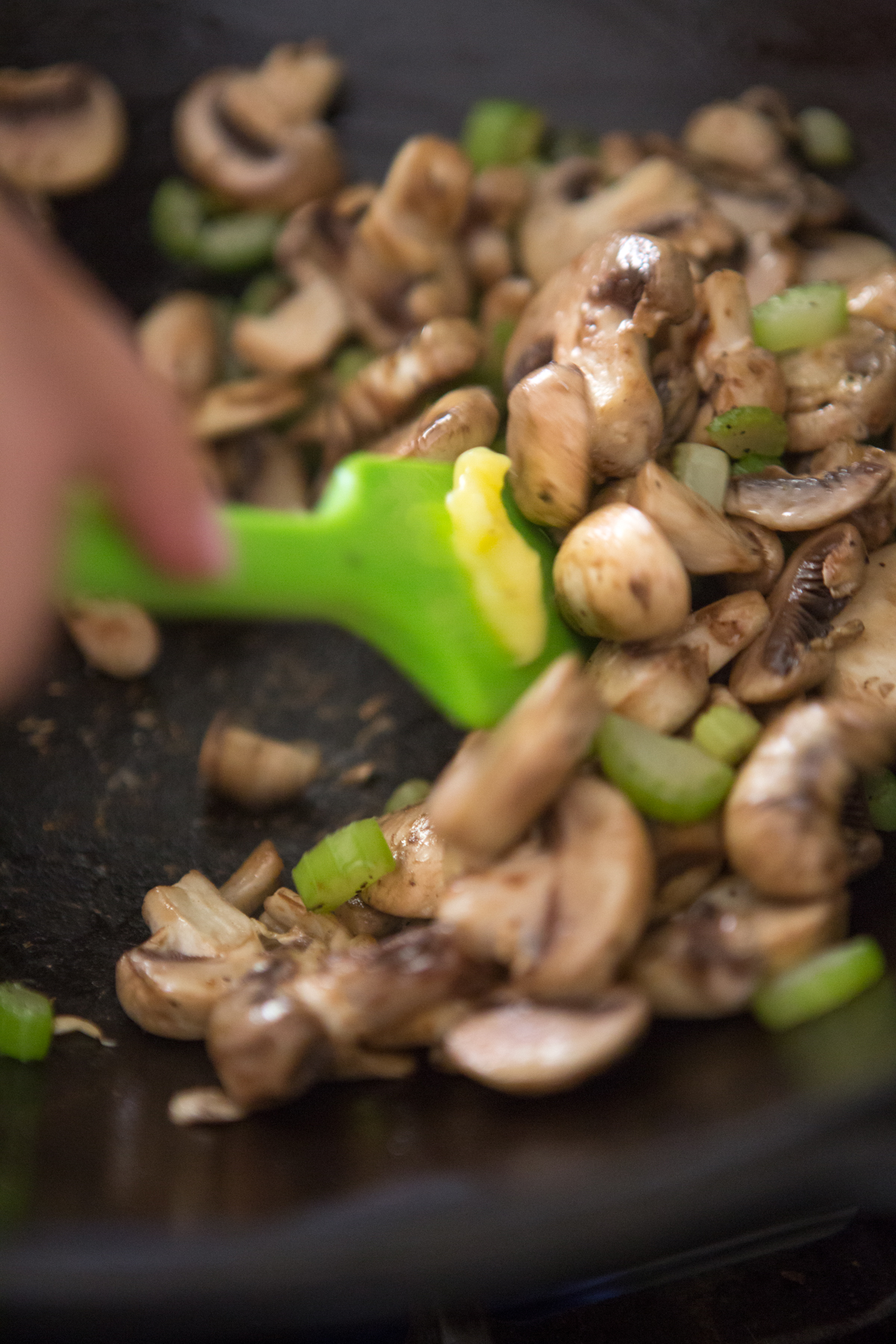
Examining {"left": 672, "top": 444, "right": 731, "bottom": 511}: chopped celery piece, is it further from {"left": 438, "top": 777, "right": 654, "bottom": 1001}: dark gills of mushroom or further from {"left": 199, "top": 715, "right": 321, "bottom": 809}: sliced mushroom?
{"left": 199, "top": 715, "right": 321, "bottom": 809}: sliced mushroom

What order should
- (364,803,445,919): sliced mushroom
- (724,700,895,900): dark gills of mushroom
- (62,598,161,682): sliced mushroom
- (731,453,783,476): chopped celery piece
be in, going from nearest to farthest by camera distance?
(724,700,895,900): dark gills of mushroom → (364,803,445,919): sliced mushroom → (731,453,783,476): chopped celery piece → (62,598,161,682): sliced mushroom

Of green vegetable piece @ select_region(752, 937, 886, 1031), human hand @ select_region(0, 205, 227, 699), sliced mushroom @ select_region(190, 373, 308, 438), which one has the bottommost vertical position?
green vegetable piece @ select_region(752, 937, 886, 1031)

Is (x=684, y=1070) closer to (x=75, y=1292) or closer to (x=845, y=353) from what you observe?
(x=75, y=1292)

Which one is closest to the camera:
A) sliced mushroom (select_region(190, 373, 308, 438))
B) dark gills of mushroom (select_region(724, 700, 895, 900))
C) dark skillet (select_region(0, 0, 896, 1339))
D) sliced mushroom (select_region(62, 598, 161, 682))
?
dark skillet (select_region(0, 0, 896, 1339))

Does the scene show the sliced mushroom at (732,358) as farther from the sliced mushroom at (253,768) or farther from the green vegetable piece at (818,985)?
the sliced mushroom at (253,768)

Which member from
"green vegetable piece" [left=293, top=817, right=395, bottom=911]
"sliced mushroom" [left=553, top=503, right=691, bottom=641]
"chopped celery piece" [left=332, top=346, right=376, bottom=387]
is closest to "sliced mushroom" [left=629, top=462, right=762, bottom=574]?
"sliced mushroom" [left=553, top=503, right=691, bottom=641]

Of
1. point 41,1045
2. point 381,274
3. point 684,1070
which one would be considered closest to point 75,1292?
point 41,1045

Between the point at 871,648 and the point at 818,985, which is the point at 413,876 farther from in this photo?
the point at 871,648
